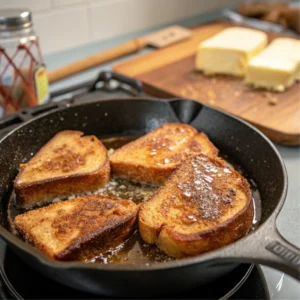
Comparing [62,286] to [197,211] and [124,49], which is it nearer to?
[197,211]

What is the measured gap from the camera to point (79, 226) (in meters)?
0.80

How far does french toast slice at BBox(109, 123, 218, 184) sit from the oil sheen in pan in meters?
0.03

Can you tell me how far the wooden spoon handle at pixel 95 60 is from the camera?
153cm

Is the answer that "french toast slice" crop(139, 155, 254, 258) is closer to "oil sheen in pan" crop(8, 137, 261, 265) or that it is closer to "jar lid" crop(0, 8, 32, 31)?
"oil sheen in pan" crop(8, 137, 261, 265)

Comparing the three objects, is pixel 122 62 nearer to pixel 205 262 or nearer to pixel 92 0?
pixel 92 0

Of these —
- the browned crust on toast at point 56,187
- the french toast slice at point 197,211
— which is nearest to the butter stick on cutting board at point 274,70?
the french toast slice at point 197,211

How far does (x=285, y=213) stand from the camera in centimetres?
98

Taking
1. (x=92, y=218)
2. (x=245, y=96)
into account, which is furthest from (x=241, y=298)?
(x=245, y=96)

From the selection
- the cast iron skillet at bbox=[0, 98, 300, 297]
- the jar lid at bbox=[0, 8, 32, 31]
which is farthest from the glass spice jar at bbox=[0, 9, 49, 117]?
the cast iron skillet at bbox=[0, 98, 300, 297]

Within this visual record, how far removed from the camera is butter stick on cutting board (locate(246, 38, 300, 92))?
147 cm

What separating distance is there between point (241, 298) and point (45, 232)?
38cm

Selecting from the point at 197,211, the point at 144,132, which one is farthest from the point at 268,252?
the point at 144,132

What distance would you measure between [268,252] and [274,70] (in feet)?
3.26

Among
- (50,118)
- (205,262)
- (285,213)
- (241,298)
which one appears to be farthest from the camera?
(50,118)
